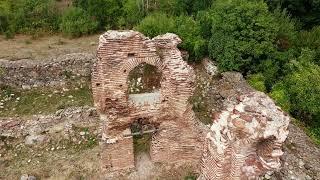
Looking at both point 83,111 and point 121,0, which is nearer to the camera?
point 83,111

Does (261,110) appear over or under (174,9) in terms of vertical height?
over

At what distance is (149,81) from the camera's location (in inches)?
663

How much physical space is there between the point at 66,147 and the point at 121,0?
932cm

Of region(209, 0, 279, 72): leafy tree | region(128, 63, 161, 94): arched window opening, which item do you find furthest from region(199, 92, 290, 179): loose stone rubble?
region(128, 63, 161, 94): arched window opening

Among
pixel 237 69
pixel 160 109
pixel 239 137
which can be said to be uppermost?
pixel 239 137

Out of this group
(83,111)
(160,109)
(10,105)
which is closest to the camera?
(160,109)

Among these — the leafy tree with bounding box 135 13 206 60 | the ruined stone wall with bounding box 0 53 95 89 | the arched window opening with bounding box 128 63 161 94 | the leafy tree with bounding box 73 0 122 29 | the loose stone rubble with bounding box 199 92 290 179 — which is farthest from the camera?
the leafy tree with bounding box 73 0 122 29

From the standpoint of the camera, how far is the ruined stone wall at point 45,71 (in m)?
16.7

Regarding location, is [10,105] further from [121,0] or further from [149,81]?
[121,0]

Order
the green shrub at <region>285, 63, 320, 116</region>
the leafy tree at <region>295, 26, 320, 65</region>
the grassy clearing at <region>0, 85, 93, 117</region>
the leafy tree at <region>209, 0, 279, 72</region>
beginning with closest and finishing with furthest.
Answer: the green shrub at <region>285, 63, 320, 116</region>
the grassy clearing at <region>0, 85, 93, 117</region>
the leafy tree at <region>209, 0, 279, 72</region>
the leafy tree at <region>295, 26, 320, 65</region>

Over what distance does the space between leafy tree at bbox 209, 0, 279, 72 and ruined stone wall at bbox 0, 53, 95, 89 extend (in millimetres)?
4972

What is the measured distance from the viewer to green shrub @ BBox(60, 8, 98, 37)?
1994cm

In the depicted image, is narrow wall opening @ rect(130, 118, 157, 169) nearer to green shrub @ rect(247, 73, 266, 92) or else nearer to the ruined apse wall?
the ruined apse wall

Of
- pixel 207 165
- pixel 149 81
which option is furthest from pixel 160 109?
pixel 149 81
